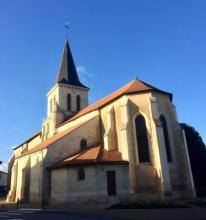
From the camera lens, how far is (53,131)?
31.7m

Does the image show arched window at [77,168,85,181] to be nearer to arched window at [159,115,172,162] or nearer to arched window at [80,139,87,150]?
arched window at [80,139,87,150]

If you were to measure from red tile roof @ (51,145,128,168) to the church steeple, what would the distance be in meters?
16.5

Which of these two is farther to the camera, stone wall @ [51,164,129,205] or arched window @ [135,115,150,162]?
arched window @ [135,115,150,162]

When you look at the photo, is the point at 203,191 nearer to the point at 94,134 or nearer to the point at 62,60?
the point at 94,134

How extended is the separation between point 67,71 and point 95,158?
2033 centimetres

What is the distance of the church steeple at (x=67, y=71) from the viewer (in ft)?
120

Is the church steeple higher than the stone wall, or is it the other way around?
the church steeple

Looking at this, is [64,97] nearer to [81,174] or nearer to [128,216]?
[81,174]

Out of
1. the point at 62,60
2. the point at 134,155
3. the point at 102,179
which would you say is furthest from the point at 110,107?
the point at 62,60

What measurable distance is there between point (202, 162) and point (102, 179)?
16773 mm

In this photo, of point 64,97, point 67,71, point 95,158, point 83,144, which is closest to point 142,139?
point 95,158

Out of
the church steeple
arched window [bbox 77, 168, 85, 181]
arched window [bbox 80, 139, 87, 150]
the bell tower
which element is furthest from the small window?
the church steeple

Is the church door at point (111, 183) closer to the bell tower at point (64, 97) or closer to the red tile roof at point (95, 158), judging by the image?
the red tile roof at point (95, 158)

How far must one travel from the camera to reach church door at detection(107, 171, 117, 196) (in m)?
19.5
